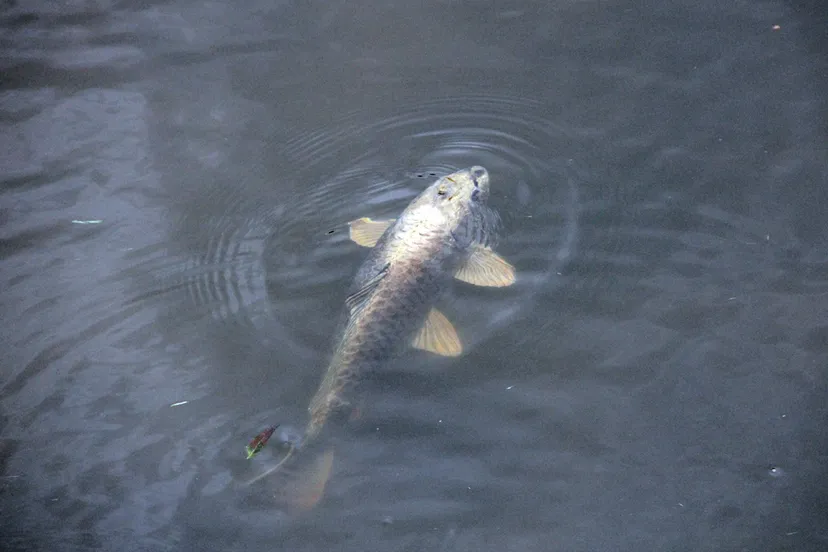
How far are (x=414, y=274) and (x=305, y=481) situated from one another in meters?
1.12

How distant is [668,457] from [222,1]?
4555mm

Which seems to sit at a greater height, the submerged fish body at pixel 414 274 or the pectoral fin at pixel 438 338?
the submerged fish body at pixel 414 274

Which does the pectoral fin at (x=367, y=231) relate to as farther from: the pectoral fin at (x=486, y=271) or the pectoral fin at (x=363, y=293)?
the pectoral fin at (x=486, y=271)

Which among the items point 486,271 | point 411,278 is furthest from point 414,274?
point 486,271

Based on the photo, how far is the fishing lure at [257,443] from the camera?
3428 mm

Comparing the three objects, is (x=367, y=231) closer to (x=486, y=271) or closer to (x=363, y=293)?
(x=363, y=293)

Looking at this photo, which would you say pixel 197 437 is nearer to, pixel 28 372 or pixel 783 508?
pixel 28 372

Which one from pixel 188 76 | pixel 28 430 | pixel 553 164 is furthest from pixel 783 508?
pixel 188 76

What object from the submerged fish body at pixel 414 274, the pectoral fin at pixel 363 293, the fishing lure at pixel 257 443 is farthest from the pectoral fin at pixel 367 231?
the fishing lure at pixel 257 443

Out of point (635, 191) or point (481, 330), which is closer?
point (481, 330)

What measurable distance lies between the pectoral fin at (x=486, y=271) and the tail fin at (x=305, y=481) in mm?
1148

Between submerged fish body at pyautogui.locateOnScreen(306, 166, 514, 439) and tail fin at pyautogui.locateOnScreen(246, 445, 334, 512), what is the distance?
0.13m

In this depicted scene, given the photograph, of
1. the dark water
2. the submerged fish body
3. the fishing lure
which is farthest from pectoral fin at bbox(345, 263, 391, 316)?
the fishing lure

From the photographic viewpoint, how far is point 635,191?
14.0 feet
